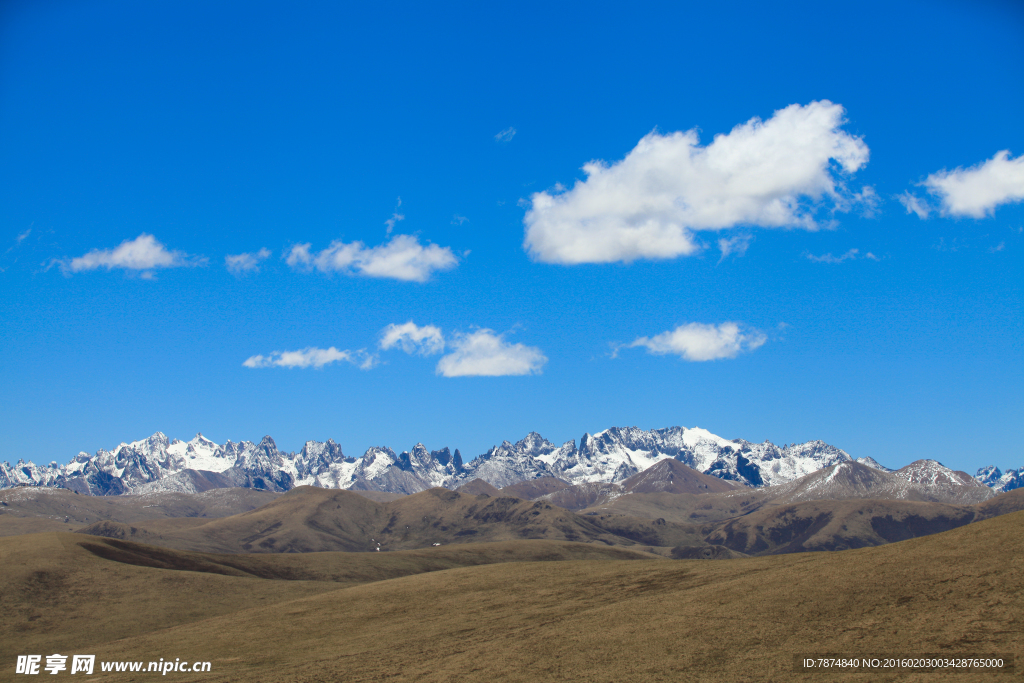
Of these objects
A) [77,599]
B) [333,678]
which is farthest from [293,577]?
[333,678]

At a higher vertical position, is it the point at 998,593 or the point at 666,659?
the point at 998,593

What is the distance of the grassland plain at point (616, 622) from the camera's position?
168ft

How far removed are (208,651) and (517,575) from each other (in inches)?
1756

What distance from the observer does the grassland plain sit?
51219 millimetres

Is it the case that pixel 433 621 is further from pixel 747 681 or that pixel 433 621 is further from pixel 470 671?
pixel 747 681

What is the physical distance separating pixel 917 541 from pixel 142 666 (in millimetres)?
74718

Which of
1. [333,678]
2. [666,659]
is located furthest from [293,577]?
[666,659]

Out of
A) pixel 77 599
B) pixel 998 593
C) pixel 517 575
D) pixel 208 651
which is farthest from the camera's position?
pixel 77 599

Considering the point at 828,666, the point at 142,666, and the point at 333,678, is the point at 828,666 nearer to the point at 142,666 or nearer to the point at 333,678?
the point at 333,678

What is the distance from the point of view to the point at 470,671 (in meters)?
58.0

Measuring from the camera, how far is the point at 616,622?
6788cm

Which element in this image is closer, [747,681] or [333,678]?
[747,681]

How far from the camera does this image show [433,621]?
83.0 metres

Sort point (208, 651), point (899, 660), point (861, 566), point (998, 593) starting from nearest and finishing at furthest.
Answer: point (899, 660)
point (998, 593)
point (861, 566)
point (208, 651)
